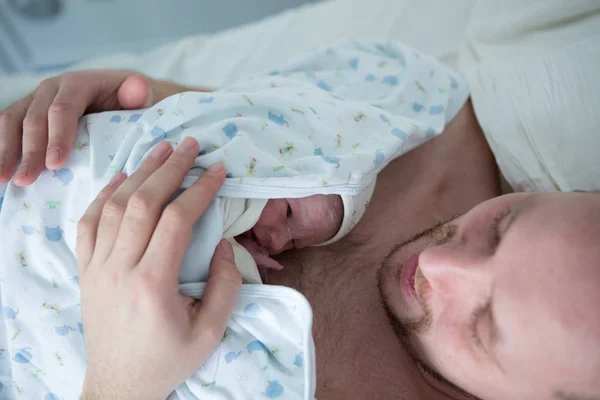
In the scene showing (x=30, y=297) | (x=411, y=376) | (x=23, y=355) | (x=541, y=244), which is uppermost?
(x=541, y=244)

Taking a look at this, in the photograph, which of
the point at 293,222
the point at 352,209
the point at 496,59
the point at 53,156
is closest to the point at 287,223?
the point at 293,222

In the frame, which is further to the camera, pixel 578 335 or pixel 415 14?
pixel 415 14

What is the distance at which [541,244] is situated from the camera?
32.1 inches

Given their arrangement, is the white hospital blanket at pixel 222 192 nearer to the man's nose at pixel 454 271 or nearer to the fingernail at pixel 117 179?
the fingernail at pixel 117 179

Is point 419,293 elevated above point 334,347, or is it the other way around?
point 419,293

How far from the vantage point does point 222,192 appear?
88 cm

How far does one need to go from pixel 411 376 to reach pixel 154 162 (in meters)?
0.67

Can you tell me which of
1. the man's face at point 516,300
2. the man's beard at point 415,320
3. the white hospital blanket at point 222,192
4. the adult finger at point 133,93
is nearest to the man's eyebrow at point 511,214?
the man's face at point 516,300

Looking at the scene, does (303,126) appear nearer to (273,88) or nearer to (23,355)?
(273,88)

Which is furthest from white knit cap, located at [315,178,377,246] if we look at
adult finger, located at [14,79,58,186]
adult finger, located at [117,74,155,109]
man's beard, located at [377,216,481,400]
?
adult finger, located at [14,79,58,186]

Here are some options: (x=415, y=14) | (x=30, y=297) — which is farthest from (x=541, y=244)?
(x=415, y=14)

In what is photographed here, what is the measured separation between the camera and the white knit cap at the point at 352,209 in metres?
1.03

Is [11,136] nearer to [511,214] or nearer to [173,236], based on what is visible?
[173,236]

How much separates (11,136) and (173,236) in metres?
0.47
